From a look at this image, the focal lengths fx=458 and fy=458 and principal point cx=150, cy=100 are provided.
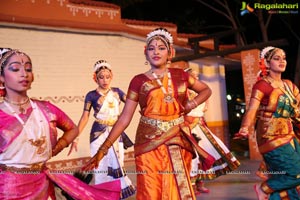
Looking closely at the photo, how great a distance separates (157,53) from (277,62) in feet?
5.90

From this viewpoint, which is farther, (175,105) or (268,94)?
(268,94)

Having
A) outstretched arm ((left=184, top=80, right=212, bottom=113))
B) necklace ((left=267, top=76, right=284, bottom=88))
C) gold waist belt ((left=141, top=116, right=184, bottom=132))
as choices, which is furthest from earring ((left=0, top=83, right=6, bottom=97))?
necklace ((left=267, top=76, right=284, bottom=88))

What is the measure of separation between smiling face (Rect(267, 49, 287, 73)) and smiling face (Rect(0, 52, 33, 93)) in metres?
2.98

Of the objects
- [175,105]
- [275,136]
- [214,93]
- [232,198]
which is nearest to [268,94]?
[275,136]

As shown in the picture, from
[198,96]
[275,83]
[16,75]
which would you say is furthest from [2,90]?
[275,83]

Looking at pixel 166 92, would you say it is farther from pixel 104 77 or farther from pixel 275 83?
pixel 104 77

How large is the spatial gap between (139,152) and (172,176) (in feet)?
1.17

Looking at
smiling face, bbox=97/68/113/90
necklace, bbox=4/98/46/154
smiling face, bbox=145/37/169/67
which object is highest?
smiling face, bbox=97/68/113/90

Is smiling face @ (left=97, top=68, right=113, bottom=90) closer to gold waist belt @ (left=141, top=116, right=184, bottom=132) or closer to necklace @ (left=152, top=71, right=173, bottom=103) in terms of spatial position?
necklace @ (left=152, top=71, right=173, bottom=103)

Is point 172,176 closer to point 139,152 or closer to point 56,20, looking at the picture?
point 139,152

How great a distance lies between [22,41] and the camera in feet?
32.2

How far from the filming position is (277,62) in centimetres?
521

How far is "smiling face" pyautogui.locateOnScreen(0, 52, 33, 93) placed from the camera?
327cm

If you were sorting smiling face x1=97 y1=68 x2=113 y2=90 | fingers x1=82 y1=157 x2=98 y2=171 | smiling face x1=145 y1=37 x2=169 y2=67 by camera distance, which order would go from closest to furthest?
fingers x1=82 y1=157 x2=98 y2=171
smiling face x1=145 y1=37 x2=169 y2=67
smiling face x1=97 y1=68 x2=113 y2=90
